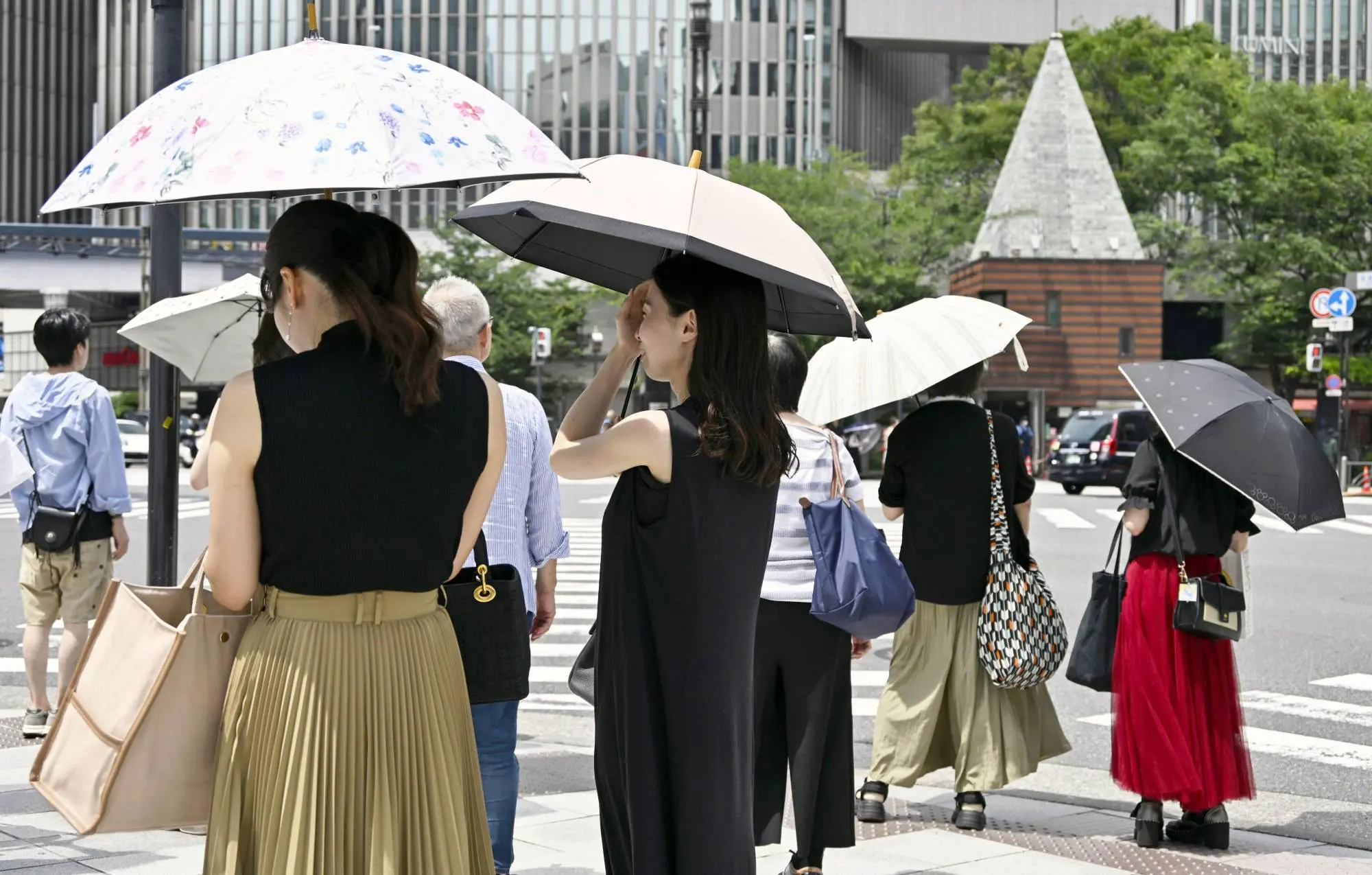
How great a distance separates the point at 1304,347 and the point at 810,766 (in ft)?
137

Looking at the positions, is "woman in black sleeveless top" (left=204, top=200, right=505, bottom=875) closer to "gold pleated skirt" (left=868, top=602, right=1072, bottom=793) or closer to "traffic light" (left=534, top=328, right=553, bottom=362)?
"gold pleated skirt" (left=868, top=602, right=1072, bottom=793)

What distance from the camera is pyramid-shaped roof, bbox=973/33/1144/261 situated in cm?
4575

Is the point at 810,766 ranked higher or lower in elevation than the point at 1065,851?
higher

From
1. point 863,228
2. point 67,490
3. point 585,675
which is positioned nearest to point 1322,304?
point 863,228

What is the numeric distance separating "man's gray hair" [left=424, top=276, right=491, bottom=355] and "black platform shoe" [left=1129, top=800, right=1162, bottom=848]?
10.0 ft

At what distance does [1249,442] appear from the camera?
552 centimetres

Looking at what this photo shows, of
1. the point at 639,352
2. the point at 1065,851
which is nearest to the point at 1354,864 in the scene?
the point at 1065,851

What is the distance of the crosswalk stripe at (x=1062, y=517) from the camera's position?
22016mm

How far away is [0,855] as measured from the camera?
4.88 metres

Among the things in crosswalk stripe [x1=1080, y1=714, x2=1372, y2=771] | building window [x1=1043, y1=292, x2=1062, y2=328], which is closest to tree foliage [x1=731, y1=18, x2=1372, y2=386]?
building window [x1=1043, y1=292, x2=1062, y2=328]

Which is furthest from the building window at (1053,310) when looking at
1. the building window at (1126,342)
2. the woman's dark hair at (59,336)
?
the woman's dark hair at (59,336)

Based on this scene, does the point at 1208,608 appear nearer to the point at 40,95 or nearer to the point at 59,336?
the point at 59,336

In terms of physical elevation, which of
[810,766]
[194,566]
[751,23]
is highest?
[751,23]

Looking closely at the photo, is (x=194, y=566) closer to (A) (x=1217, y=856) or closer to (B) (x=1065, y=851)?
(B) (x=1065, y=851)
